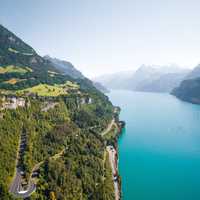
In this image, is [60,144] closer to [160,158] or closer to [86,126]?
[86,126]

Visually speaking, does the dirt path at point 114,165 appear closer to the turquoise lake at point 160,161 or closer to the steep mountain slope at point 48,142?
the steep mountain slope at point 48,142

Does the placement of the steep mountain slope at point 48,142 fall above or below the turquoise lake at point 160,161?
above

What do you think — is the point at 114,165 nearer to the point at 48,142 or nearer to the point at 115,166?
the point at 115,166

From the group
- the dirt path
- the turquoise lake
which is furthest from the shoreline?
the turquoise lake

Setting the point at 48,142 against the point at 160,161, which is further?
the point at 160,161

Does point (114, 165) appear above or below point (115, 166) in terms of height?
above

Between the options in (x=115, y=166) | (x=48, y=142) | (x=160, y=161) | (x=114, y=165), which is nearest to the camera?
(x=115, y=166)

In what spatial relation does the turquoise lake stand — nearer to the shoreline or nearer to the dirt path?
the shoreline

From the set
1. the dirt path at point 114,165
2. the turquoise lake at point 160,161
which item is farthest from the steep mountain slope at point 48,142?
the turquoise lake at point 160,161

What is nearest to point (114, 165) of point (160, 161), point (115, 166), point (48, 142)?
point (115, 166)
